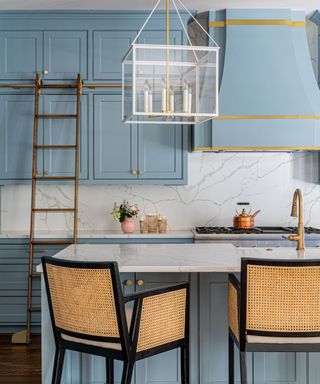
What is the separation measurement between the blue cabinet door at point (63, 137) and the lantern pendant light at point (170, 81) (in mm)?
1856

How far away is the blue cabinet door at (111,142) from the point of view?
4504 mm

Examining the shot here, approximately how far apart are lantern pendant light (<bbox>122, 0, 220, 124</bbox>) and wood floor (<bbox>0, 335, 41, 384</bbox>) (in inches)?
72.2

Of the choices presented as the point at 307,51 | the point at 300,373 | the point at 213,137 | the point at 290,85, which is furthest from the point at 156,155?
the point at 300,373

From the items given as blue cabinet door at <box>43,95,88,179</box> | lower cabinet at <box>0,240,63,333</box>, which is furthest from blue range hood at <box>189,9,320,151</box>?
lower cabinet at <box>0,240,63,333</box>

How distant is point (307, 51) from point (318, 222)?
5.05 ft

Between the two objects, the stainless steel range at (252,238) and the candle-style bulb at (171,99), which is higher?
the candle-style bulb at (171,99)

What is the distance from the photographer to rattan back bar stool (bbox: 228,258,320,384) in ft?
6.96

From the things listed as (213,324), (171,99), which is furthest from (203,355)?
(171,99)

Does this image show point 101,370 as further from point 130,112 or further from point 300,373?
point 130,112

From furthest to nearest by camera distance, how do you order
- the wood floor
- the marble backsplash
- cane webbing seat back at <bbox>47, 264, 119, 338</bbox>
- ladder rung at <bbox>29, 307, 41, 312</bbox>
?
the marble backsplash
ladder rung at <bbox>29, 307, 41, 312</bbox>
the wood floor
cane webbing seat back at <bbox>47, 264, 119, 338</bbox>

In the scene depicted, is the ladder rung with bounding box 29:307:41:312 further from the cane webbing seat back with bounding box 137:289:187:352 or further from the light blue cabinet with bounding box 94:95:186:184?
the cane webbing seat back with bounding box 137:289:187:352

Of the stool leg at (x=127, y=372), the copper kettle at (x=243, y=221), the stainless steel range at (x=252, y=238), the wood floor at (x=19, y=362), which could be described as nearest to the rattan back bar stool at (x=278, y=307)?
the stool leg at (x=127, y=372)

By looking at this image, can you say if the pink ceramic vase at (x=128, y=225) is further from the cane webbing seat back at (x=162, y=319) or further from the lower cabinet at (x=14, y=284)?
the cane webbing seat back at (x=162, y=319)

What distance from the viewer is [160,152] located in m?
4.52
